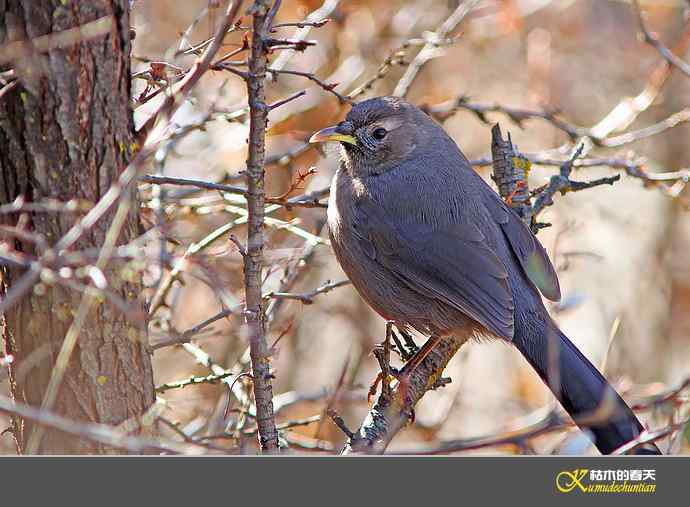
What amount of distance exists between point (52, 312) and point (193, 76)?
0.96 m

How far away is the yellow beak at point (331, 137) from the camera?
185 inches

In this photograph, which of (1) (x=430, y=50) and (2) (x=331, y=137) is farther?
(1) (x=430, y=50)

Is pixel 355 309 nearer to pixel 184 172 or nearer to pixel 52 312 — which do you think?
pixel 184 172

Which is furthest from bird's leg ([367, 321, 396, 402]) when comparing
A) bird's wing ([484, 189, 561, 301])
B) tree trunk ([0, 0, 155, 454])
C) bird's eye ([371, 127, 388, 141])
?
bird's eye ([371, 127, 388, 141])

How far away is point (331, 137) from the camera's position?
4848mm

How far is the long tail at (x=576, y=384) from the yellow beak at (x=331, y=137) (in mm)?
1418

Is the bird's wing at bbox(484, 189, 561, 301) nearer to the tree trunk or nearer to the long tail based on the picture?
the long tail

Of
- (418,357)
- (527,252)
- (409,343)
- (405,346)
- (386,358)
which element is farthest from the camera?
(405,346)

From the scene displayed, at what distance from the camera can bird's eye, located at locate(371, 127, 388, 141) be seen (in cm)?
504

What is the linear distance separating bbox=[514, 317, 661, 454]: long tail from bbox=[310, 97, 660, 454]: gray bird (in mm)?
12

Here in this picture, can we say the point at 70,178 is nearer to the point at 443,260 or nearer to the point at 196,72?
the point at 196,72

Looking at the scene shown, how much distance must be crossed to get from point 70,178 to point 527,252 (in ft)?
8.66

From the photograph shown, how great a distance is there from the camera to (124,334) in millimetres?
3107
